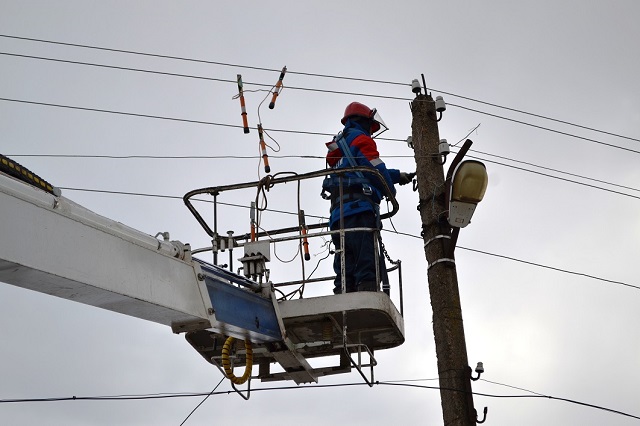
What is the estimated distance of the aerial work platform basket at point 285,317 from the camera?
8461 millimetres

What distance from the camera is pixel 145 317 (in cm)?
721

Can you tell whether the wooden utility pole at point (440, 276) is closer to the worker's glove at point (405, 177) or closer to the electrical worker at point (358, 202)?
the worker's glove at point (405, 177)

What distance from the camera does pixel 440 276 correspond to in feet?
30.5

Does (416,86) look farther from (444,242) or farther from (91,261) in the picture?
(91,261)

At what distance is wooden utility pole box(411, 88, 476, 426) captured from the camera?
8789mm

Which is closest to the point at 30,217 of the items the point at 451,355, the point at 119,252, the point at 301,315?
the point at 119,252

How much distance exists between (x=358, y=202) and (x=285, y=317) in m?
1.44

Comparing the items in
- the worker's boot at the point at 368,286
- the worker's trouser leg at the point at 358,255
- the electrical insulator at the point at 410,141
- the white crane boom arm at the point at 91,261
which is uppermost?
the electrical insulator at the point at 410,141

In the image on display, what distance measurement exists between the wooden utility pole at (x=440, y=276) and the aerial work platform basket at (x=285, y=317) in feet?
1.44

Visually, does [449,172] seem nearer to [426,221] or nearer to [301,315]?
[426,221]

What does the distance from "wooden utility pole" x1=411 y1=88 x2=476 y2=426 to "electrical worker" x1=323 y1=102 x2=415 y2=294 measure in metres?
0.39

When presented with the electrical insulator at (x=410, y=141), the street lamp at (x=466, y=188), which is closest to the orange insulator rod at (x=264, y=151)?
the electrical insulator at (x=410, y=141)

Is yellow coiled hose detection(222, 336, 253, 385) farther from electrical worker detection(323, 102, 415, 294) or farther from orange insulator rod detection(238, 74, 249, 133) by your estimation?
orange insulator rod detection(238, 74, 249, 133)

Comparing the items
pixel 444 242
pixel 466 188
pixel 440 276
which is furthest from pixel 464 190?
pixel 440 276
